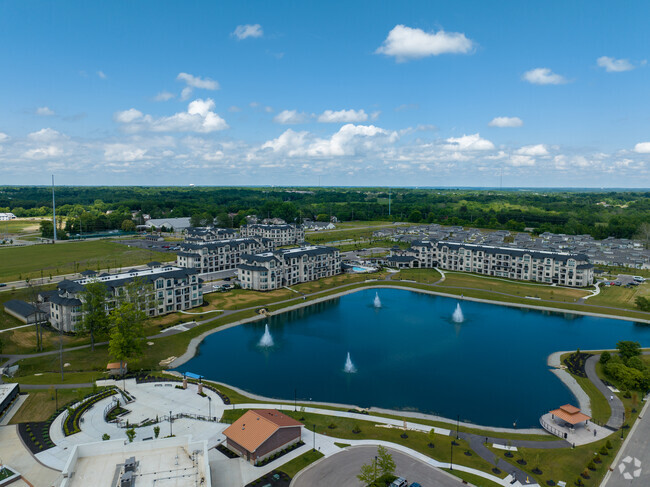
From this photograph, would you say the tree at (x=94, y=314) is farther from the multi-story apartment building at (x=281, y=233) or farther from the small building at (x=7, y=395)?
the multi-story apartment building at (x=281, y=233)

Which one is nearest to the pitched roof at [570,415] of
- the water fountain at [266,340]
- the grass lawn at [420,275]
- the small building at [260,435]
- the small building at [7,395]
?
the small building at [260,435]

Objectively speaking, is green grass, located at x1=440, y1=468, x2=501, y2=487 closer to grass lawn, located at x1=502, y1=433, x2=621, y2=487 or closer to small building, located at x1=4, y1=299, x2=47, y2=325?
grass lawn, located at x1=502, y1=433, x2=621, y2=487

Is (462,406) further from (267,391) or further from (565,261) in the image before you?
(565,261)

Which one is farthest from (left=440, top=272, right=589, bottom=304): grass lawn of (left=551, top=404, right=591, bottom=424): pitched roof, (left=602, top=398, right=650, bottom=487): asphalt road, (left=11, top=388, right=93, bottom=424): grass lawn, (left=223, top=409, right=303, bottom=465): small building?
(left=11, top=388, right=93, bottom=424): grass lawn

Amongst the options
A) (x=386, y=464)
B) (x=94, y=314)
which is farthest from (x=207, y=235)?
(x=386, y=464)

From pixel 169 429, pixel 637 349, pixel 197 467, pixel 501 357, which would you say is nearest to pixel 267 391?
pixel 169 429
